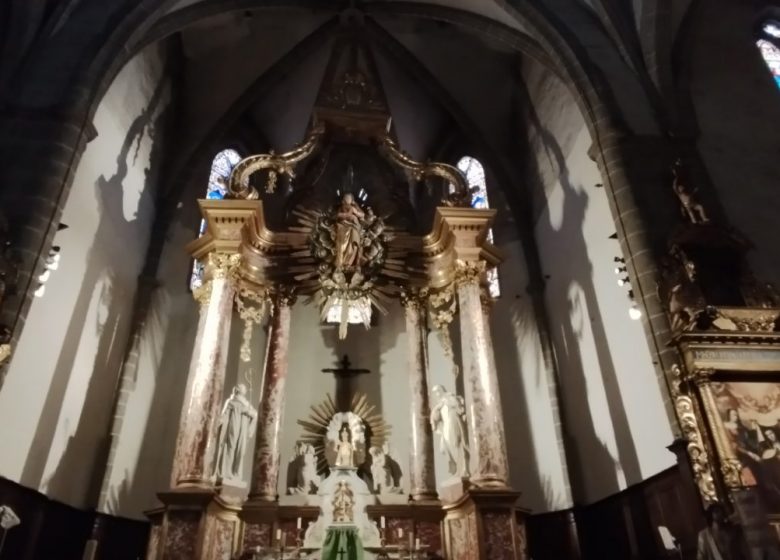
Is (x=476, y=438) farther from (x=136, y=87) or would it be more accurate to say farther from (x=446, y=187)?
(x=136, y=87)

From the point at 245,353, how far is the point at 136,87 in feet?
18.3

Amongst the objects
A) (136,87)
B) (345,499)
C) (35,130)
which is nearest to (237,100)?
(136,87)

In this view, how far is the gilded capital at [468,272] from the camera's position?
35.5 ft

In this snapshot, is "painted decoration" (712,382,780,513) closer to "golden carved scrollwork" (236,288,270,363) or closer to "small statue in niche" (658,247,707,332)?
"small statue in niche" (658,247,707,332)

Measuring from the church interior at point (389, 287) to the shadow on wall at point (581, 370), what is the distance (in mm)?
62

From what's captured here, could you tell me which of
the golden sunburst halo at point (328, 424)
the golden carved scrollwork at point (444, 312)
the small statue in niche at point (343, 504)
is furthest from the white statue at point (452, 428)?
the small statue in niche at point (343, 504)

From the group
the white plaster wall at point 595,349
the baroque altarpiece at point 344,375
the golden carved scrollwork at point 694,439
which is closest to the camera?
the golden carved scrollwork at point 694,439

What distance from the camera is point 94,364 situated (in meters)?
9.97

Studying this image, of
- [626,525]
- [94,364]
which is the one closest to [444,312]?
[626,525]

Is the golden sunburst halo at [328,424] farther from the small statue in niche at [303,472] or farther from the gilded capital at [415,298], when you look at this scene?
the gilded capital at [415,298]

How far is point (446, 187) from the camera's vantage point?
575 inches

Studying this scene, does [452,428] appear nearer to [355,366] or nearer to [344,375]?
[344,375]

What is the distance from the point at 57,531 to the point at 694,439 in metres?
8.29

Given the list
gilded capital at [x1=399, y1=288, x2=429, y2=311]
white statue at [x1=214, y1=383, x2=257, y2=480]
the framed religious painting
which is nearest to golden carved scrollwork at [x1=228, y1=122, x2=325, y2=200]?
gilded capital at [x1=399, y1=288, x2=429, y2=311]
